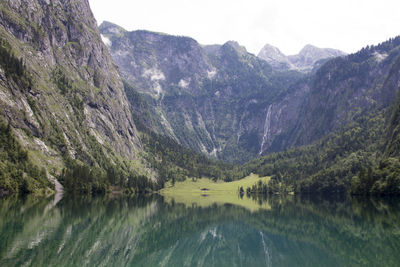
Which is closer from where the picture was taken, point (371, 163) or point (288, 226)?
point (288, 226)

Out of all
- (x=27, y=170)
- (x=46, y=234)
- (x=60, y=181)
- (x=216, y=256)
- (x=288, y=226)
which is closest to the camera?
(x=216, y=256)

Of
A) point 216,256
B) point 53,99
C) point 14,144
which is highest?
point 53,99

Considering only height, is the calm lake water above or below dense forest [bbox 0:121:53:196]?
below

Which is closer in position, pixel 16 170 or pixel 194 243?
pixel 194 243

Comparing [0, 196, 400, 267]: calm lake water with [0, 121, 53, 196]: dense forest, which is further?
[0, 121, 53, 196]: dense forest

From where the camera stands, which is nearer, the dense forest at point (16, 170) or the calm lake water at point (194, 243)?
the calm lake water at point (194, 243)

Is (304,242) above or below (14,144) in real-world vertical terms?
below

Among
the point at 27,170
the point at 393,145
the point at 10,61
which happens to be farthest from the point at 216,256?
the point at 10,61

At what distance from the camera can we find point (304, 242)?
5000 centimetres

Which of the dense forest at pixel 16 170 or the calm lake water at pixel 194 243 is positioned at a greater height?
the dense forest at pixel 16 170

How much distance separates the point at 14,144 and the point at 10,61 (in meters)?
54.3

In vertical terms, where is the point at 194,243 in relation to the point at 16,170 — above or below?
below

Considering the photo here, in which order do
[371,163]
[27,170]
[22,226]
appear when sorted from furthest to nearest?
[371,163] < [27,170] < [22,226]

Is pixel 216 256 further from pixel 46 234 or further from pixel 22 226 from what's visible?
pixel 22 226
